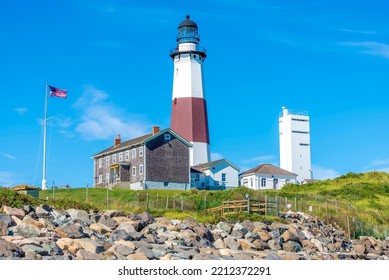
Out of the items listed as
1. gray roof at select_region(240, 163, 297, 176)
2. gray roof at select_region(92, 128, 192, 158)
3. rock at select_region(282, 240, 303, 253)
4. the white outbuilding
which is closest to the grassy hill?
rock at select_region(282, 240, 303, 253)

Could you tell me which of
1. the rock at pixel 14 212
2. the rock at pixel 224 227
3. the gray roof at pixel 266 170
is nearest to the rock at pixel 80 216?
the rock at pixel 14 212

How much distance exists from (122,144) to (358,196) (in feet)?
65.3

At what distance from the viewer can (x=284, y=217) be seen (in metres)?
31.5

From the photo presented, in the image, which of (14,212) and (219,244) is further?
(219,244)

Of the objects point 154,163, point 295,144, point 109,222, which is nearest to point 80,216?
point 109,222

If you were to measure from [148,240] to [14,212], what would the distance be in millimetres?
4422

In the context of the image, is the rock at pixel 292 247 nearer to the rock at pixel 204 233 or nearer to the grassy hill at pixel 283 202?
the rock at pixel 204 233

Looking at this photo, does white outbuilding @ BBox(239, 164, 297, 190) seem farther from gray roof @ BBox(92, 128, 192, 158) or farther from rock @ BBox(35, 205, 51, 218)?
rock @ BBox(35, 205, 51, 218)

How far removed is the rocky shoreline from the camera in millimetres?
18078

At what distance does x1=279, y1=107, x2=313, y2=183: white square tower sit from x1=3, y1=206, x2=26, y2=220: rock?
4451 centimetres

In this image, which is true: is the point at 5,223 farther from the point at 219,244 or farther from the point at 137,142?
the point at 137,142

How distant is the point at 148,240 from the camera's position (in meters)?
21.1
